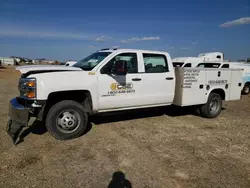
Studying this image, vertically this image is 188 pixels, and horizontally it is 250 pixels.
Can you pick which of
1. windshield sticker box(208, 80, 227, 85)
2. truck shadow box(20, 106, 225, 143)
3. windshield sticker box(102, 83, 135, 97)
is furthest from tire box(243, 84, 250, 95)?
windshield sticker box(102, 83, 135, 97)

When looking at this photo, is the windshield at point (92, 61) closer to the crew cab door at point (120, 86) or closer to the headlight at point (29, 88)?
the crew cab door at point (120, 86)

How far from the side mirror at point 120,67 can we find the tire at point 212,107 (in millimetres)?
3286

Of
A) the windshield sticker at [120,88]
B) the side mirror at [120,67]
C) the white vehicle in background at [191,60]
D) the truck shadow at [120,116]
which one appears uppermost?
the white vehicle in background at [191,60]

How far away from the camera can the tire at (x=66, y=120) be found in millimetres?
4625

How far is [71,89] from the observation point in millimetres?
4672

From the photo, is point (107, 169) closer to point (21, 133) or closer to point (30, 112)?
point (30, 112)

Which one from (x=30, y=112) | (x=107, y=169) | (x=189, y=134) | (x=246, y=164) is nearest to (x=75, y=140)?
(x=30, y=112)

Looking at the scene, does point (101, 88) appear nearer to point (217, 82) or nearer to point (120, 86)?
point (120, 86)

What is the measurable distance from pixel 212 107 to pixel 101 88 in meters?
4.08

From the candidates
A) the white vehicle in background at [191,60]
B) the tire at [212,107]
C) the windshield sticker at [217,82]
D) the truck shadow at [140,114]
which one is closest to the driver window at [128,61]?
the truck shadow at [140,114]

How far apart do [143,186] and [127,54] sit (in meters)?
3.35

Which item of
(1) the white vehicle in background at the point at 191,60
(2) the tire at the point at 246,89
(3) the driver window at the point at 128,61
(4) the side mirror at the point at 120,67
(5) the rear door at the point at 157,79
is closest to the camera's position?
(4) the side mirror at the point at 120,67

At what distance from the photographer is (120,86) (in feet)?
17.3

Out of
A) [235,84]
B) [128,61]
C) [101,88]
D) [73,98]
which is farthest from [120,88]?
[235,84]
